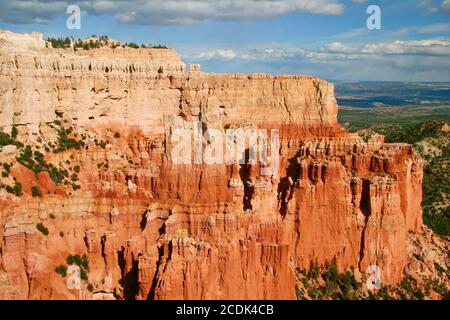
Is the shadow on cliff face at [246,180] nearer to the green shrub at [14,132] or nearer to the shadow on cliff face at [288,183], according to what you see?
the shadow on cliff face at [288,183]

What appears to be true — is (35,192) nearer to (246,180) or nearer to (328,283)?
(246,180)

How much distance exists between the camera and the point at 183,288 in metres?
39.2

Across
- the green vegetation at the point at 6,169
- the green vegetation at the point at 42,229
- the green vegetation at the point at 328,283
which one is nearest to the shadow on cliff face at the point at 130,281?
the green vegetation at the point at 42,229

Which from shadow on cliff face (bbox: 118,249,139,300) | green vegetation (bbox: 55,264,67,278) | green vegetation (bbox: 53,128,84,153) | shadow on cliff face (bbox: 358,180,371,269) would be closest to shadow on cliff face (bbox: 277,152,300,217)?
shadow on cliff face (bbox: 358,180,371,269)

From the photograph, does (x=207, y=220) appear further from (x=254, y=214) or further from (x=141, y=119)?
(x=141, y=119)

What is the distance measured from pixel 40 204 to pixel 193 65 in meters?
22.8

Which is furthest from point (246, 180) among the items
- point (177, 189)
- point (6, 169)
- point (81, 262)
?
point (6, 169)

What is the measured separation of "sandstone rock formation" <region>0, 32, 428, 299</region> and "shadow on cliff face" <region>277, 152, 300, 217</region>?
139mm

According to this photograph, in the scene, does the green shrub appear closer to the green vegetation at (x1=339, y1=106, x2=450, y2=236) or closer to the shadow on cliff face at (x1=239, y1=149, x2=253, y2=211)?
the shadow on cliff face at (x1=239, y1=149, x2=253, y2=211)

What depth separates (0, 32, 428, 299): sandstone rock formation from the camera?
41250mm

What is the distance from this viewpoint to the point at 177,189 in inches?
1789

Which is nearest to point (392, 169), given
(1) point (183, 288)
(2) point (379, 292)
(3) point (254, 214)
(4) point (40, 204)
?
(2) point (379, 292)

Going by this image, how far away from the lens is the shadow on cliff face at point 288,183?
53344 mm

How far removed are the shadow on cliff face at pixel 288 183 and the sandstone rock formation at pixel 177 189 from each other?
139 mm
